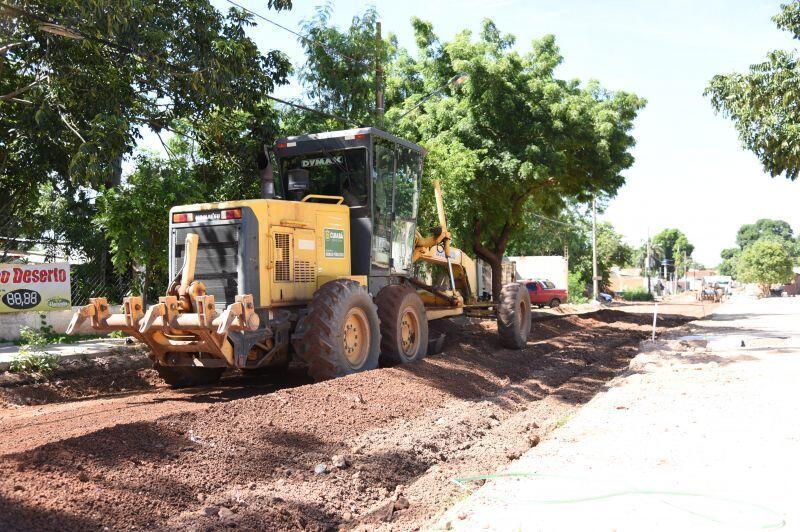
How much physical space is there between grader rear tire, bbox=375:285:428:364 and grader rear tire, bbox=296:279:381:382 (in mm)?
673

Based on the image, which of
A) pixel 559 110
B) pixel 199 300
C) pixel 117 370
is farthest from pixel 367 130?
pixel 559 110

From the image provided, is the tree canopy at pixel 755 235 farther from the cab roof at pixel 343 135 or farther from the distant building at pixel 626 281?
the cab roof at pixel 343 135

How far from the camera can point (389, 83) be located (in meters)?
23.5

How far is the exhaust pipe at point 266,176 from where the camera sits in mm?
10164

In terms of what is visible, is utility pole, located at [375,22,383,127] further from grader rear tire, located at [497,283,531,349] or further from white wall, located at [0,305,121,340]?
white wall, located at [0,305,121,340]

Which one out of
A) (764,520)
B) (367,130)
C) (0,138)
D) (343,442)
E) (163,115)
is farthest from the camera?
(0,138)

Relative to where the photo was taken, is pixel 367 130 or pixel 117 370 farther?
pixel 117 370

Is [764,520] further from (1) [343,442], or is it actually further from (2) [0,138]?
(2) [0,138]

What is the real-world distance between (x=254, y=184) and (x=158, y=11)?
359 centimetres

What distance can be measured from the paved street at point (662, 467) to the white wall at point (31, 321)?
10.6 meters

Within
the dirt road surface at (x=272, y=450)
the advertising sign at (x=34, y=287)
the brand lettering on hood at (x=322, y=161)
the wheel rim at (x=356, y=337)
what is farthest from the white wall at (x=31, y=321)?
the wheel rim at (x=356, y=337)

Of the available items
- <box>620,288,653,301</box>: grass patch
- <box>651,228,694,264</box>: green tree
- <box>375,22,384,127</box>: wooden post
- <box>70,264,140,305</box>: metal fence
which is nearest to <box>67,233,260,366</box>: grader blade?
<box>70,264,140,305</box>: metal fence

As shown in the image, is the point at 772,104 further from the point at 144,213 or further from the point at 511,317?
the point at 144,213

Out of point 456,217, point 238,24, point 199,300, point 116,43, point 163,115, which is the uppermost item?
point 238,24
